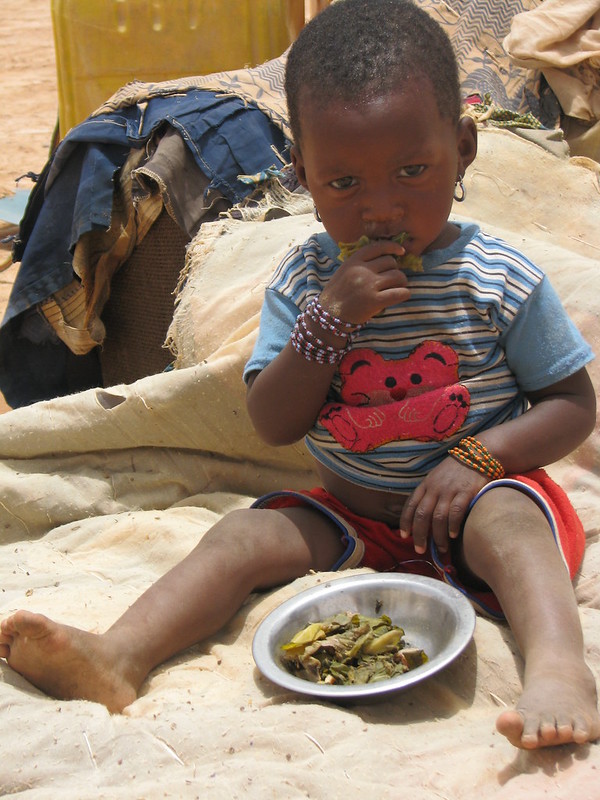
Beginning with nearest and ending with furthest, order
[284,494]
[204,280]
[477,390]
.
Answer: [477,390] → [284,494] → [204,280]

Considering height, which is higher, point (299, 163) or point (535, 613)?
point (299, 163)

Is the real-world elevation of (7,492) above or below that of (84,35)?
below

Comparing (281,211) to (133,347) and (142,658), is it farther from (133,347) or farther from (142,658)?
(142,658)

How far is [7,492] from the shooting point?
103 inches

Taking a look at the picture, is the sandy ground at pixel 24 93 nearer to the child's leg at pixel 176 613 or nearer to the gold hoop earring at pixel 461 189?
the gold hoop earring at pixel 461 189

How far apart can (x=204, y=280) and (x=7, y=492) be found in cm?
92

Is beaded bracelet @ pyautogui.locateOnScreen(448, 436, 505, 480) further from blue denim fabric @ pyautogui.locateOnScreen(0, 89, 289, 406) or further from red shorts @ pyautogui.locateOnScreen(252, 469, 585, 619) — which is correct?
blue denim fabric @ pyautogui.locateOnScreen(0, 89, 289, 406)

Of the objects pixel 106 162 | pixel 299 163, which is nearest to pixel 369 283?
pixel 299 163

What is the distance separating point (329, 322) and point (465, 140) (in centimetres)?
46

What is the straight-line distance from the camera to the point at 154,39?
4.91 meters

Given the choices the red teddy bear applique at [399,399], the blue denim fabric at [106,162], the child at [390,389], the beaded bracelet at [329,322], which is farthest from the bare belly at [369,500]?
the blue denim fabric at [106,162]

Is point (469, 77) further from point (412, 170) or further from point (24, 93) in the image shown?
point (24, 93)

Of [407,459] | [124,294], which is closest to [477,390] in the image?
[407,459]

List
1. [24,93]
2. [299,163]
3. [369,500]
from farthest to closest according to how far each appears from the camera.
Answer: [24,93], [369,500], [299,163]
